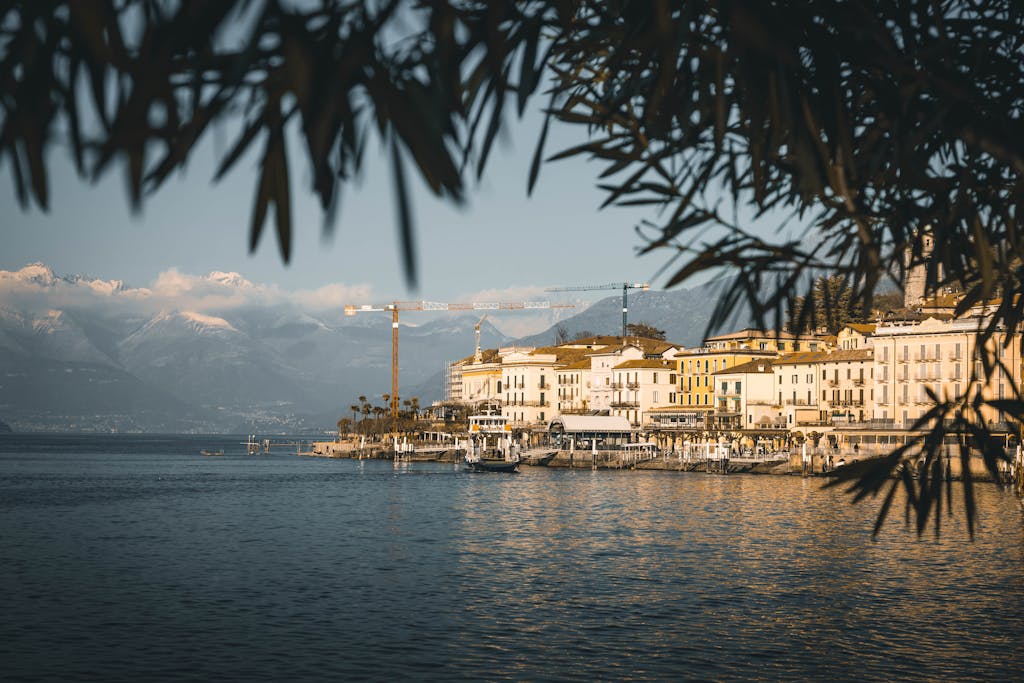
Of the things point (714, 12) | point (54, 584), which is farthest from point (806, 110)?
point (54, 584)

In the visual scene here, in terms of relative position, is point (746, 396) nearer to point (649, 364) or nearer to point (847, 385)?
point (847, 385)

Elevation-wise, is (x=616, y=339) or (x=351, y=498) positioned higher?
(x=616, y=339)

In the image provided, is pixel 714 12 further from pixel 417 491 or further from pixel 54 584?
pixel 417 491

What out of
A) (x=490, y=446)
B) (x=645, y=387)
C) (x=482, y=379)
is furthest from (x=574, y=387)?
(x=482, y=379)

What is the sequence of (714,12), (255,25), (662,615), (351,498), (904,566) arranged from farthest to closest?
(351,498)
(904,566)
(662,615)
(714,12)
(255,25)

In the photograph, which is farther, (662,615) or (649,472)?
(649,472)

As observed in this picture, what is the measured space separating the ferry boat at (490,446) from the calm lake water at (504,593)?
127ft

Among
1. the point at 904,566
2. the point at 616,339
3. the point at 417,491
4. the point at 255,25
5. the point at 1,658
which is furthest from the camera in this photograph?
the point at 616,339

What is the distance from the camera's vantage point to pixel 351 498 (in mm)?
64688

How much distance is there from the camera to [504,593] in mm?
28531

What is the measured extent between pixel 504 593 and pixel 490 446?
101 m

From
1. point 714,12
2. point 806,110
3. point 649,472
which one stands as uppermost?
point 714,12

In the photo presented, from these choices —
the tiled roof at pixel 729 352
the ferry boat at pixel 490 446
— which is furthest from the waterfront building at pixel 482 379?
the tiled roof at pixel 729 352

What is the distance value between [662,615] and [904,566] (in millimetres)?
11460
